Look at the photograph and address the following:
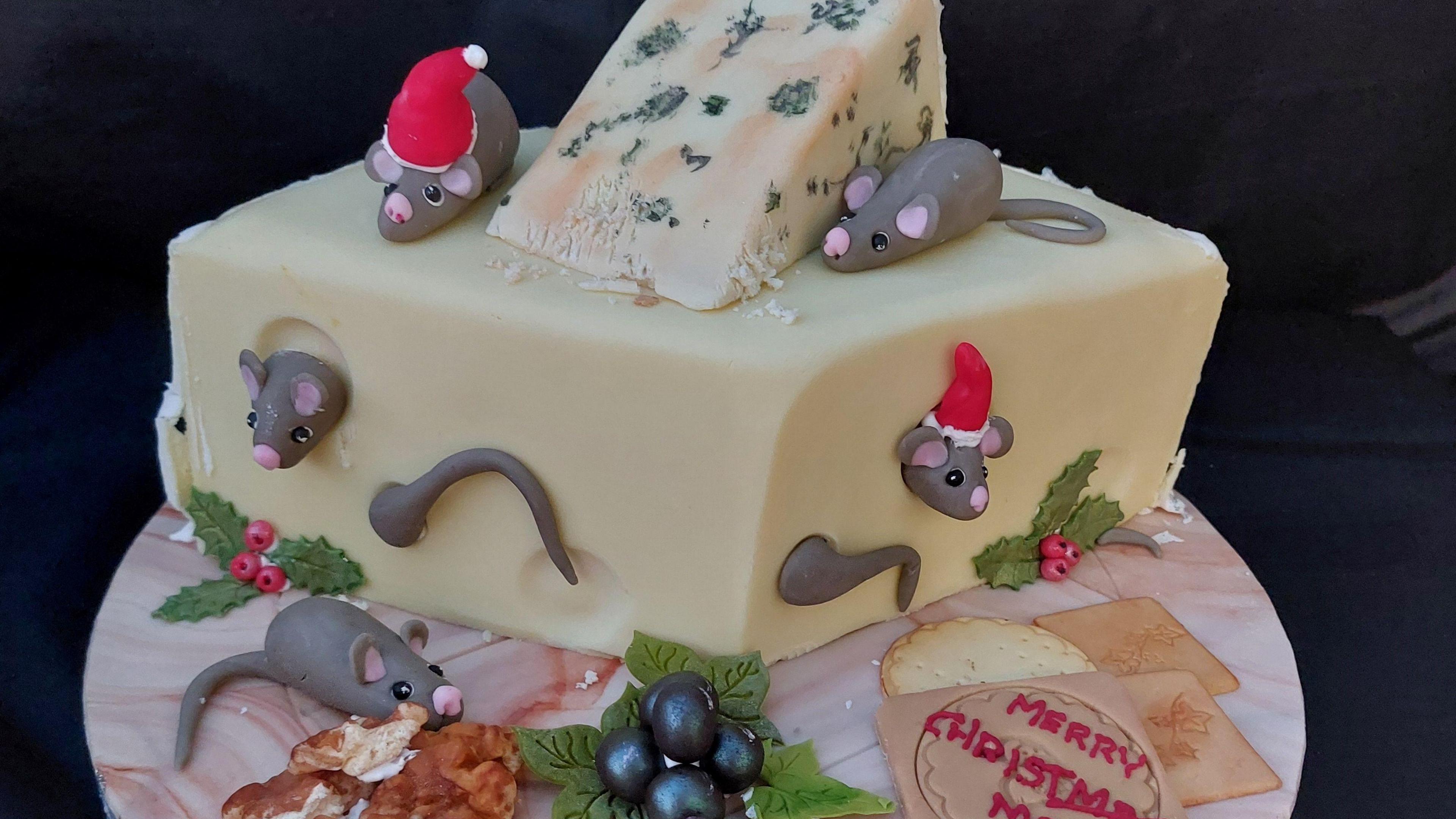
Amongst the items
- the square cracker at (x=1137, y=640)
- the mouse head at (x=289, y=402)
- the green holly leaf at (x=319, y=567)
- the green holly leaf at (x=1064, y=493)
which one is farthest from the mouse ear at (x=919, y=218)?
the green holly leaf at (x=319, y=567)

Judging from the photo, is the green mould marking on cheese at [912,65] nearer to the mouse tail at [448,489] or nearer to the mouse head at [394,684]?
the mouse tail at [448,489]

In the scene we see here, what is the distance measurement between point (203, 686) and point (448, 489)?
1.01 feet

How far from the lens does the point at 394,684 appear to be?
3.35 feet

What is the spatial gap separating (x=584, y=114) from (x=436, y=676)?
0.61 metres

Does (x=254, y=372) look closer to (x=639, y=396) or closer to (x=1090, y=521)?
(x=639, y=396)

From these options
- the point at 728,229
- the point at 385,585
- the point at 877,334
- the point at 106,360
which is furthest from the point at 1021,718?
the point at 106,360

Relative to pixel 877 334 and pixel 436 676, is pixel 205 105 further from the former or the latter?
pixel 877 334

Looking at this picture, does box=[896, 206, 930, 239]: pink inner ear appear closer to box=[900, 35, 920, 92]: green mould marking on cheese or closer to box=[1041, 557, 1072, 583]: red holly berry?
box=[900, 35, 920, 92]: green mould marking on cheese

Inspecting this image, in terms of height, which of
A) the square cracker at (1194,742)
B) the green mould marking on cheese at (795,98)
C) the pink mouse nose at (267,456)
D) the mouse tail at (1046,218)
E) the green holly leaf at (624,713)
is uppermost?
the green mould marking on cheese at (795,98)

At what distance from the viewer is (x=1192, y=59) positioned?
1.77m

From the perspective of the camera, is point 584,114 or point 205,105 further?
point 205,105

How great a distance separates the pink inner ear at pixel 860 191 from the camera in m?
1.12

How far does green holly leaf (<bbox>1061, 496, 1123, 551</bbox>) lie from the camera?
131 cm

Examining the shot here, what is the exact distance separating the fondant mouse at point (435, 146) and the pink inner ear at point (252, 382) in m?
0.19
